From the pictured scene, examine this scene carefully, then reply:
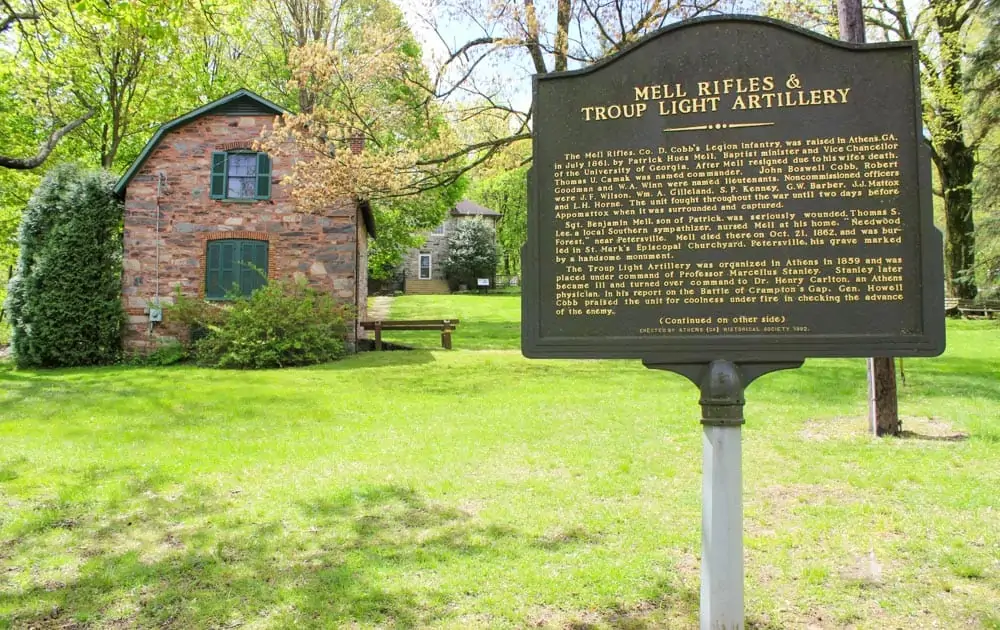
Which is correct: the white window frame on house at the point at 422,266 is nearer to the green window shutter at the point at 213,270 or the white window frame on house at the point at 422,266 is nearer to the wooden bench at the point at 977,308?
the green window shutter at the point at 213,270

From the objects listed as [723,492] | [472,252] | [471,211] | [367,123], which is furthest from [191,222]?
[471,211]

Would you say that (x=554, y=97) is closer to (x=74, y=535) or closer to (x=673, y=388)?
(x=74, y=535)

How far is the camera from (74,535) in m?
5.01

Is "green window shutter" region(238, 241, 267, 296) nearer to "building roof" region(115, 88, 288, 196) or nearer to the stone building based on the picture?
the stone building

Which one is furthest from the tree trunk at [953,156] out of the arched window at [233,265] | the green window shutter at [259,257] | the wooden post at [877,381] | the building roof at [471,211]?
the building roof at [471,211]

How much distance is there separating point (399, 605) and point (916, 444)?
639 centimetres

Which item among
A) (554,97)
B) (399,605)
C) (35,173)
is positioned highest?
(35,173)

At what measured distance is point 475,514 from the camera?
5.43 metres

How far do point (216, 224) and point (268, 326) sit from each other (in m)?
3.65

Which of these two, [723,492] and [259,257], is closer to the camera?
[723,492]

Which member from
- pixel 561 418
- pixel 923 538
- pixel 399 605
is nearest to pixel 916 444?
pixel 923 538

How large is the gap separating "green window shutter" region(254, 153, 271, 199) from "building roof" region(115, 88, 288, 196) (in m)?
1.22

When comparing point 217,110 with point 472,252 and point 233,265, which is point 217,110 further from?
point 472,252

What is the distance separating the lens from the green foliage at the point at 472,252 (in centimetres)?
4694
